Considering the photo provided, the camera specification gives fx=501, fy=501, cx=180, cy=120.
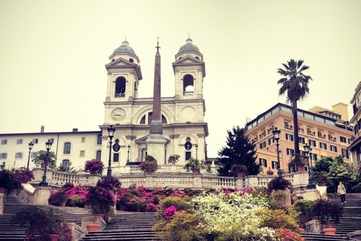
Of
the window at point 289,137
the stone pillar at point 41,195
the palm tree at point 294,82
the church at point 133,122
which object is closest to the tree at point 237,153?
the palm tree at point 294,82

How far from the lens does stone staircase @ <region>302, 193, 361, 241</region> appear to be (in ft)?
79.5

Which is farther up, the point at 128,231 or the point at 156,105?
the point at 156,105

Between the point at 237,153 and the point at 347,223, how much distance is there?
101ft

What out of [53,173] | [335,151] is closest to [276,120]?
[335,151]

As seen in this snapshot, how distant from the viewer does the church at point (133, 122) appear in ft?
266

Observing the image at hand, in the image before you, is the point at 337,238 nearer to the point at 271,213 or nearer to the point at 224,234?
the point at 271,213

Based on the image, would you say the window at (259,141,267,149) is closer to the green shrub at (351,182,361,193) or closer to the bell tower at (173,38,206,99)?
the bell tower at (173,38,206,99)

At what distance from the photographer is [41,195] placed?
35375 mm

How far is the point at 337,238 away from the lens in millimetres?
24188

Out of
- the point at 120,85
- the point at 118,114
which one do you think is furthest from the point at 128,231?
the point at 120,85

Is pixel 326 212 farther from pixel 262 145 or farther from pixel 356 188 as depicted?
pixel 262 145

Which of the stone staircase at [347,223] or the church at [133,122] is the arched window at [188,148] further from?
the stone staircase at [347,223]

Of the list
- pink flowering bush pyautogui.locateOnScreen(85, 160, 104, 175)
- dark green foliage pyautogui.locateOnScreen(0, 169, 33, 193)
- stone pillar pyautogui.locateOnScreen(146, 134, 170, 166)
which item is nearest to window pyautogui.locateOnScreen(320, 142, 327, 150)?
stone pillar pyautogui.locateOnScreen(146, 134, 170, 166)

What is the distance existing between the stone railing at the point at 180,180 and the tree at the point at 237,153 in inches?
529
